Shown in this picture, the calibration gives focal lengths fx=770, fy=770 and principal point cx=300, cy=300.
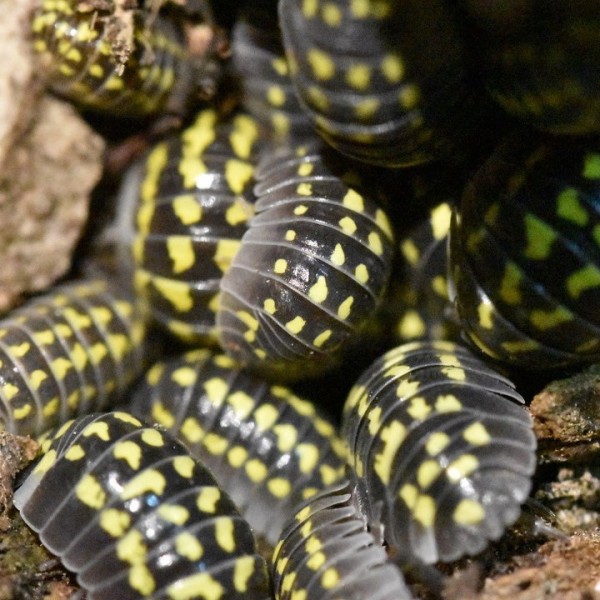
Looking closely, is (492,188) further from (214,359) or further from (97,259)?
(97,259)

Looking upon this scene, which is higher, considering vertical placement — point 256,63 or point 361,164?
point 256,63

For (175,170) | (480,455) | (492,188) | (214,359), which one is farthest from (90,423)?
(492,188)

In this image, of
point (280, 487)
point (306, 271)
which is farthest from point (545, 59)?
point (280, 487)

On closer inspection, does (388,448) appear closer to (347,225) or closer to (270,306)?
(270,306)

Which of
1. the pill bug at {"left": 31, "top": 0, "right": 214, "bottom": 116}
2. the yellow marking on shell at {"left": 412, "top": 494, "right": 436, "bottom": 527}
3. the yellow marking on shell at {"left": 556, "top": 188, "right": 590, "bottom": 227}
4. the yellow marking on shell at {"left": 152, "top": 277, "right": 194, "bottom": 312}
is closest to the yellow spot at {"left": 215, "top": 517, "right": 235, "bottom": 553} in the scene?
the yellow marking on shell at {"left": 412, "top": 494, "right": 436, "bottom": 527}

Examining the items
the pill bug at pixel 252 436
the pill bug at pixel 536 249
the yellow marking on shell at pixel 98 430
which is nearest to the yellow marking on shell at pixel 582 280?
the pill bug at pixel 536 249

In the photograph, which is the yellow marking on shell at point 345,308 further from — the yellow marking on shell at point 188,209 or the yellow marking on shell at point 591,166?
the yellow marking on shell at point 591,166
